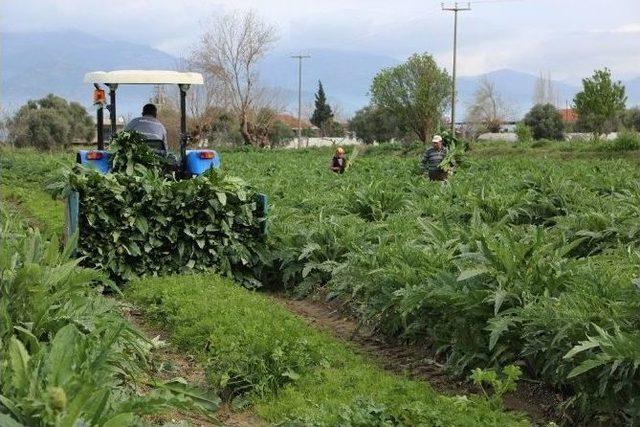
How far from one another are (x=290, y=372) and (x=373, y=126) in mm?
72175

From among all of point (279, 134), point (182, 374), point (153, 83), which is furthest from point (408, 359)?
point (279, 134)

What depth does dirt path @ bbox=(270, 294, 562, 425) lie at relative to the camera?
5.25 metres

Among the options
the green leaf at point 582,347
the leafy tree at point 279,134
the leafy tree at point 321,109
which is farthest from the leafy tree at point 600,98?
the leafy tree at point 321,109

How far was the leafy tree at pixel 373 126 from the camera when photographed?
7356cm

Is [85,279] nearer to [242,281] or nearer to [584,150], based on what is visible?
[242,281]

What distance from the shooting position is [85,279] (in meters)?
5.78

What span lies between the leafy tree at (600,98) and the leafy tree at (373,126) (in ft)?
82.3

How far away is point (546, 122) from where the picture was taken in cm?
6156

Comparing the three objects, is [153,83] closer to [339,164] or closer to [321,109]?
[339,164]

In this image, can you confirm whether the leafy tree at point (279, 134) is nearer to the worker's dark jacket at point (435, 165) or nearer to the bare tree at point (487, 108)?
the bare tree at point (487, 108)

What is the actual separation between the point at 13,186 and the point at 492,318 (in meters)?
21.6

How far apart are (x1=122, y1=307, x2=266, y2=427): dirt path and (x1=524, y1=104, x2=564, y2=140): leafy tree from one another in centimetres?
5759

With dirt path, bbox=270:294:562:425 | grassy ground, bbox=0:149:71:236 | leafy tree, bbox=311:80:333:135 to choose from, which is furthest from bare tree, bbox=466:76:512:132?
dirt path, bbox=270:294:562:425

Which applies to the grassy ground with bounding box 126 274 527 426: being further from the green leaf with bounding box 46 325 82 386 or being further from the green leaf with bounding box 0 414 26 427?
the green leaf with bounding box 0 414 26 427
